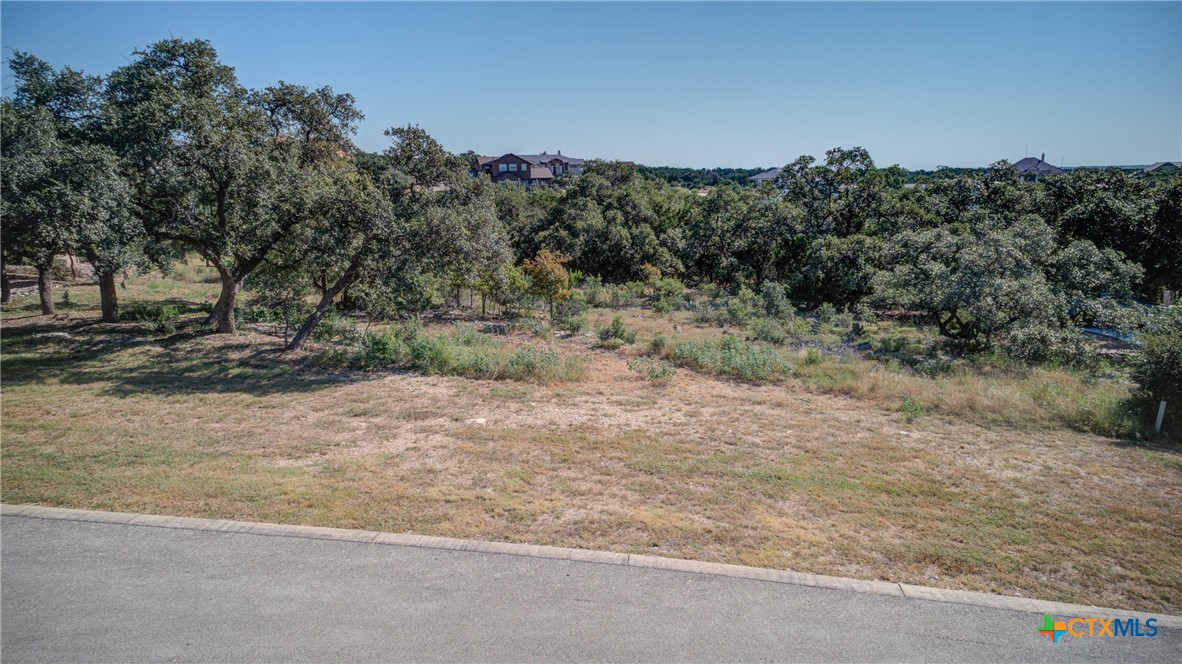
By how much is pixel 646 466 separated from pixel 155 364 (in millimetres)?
11833

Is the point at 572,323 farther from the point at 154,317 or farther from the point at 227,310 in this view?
the point at 154,317

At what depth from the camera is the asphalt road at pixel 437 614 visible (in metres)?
4.28

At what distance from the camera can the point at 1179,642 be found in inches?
177

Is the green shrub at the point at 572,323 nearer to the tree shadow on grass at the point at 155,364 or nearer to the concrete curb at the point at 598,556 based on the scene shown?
the tree shadow on grass at the point at 155,364

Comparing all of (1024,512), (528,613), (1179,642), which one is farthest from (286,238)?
(1179,642)

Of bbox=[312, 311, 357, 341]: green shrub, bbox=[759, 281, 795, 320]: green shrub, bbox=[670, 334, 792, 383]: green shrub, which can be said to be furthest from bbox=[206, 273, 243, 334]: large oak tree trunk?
bbox=[759, 281, 795, 320]: green shrub

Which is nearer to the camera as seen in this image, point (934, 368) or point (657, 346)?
point (934, 368)

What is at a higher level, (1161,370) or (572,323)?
(572,323)

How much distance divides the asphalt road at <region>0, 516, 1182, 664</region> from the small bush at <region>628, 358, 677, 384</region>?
24.7 feet

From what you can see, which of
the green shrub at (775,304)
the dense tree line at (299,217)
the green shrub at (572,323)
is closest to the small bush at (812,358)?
the dense tree line at (299,217)

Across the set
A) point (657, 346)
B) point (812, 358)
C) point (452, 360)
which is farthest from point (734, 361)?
point (452, 360)

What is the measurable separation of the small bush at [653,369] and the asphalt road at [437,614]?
7523 millimetres

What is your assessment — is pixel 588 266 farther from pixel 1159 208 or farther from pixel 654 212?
pixel 1159 208

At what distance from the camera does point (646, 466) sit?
7.74 m
